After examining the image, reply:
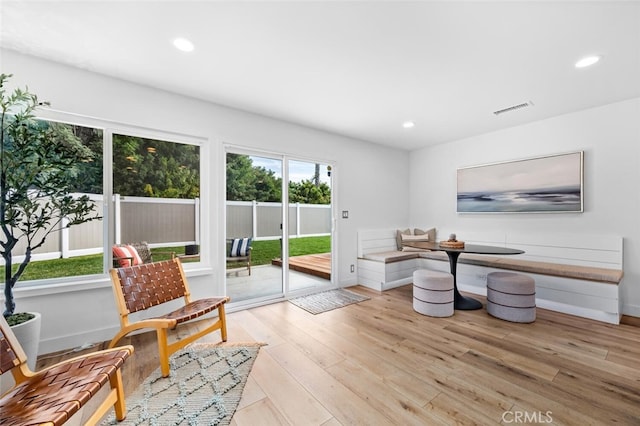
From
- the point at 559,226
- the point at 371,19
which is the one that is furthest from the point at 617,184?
the point at 371,19

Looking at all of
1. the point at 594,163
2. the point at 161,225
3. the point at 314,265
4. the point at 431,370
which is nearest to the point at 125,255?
the point at 161,225

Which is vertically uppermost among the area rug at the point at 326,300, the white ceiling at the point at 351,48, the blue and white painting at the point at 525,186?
the white ceiling at the point at 351,48

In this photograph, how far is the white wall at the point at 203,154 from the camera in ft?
7.43

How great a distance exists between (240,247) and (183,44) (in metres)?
2.33

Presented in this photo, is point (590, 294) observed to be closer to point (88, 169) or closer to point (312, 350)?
point (312, 350)

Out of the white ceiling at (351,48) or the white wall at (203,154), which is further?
the white wall at (203,154)

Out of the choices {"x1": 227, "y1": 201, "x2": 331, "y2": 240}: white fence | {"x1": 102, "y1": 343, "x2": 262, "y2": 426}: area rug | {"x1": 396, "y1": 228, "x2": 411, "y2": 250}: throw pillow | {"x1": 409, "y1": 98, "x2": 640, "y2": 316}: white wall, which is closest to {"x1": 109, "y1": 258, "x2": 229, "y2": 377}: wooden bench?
{"x1": 102, "y1": 343, "x2": 262, "y2": 426}: area rug

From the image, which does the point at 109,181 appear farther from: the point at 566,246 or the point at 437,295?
the point at 566,246

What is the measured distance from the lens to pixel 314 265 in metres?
4.87

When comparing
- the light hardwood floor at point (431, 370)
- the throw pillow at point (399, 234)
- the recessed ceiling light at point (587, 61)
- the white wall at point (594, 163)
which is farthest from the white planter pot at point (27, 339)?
the white wall at point (594, 163)

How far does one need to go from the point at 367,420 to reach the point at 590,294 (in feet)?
10.4

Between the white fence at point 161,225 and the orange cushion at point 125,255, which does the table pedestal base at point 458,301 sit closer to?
the white fence at point 161,225

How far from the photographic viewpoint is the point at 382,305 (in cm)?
346

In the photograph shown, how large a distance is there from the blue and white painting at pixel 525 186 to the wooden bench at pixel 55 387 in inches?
193
